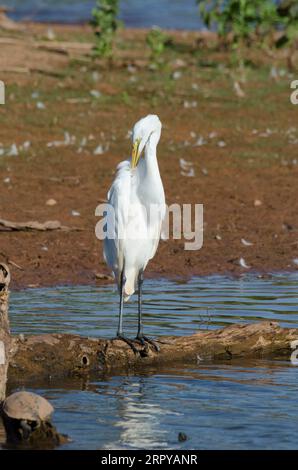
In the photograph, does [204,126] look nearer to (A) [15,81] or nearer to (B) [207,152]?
(B) [207,152]

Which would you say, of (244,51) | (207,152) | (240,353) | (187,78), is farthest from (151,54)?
(240,353)

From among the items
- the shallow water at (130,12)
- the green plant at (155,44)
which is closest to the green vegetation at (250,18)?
the green plant at (155,44)

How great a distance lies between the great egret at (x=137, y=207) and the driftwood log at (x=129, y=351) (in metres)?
0.15

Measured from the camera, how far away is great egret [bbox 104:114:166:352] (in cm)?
811

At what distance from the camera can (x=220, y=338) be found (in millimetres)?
7844

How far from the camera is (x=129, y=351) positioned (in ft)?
25.8

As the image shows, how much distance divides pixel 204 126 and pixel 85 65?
125 inches

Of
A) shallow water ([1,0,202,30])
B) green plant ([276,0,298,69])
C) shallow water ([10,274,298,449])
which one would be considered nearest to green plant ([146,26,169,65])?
green plant ([276,0,298,69])

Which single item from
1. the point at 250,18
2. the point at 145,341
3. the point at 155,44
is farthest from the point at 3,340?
the point at 250,18

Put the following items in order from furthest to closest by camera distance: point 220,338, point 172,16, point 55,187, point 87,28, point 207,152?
1. point 172,16
2. point 87,28
3. point 207,152
4. point 55,187
5. point 220,338

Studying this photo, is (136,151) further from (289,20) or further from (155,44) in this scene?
(289,20)

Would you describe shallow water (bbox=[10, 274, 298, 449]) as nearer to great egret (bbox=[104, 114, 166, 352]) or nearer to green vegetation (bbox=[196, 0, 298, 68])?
great egret (bbox=[104, 114, 166, 352])

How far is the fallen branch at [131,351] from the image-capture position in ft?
24.1

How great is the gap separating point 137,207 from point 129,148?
245 inches
